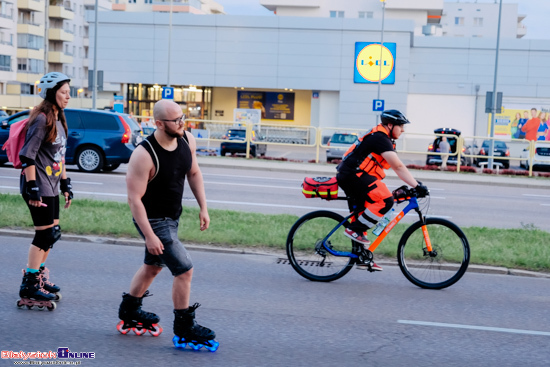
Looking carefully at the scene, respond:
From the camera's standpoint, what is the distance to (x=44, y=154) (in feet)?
20.6

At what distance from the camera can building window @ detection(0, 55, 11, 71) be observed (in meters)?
75.4

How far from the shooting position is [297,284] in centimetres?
781

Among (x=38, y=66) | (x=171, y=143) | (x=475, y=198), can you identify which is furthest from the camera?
(x=38, y=66)

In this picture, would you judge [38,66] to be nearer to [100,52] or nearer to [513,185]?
[100,52]

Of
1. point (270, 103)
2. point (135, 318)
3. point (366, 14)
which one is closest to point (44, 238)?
point (135, 318)

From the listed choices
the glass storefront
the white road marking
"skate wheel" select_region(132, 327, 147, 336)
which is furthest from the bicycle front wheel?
the glass storefront

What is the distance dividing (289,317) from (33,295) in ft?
7.03

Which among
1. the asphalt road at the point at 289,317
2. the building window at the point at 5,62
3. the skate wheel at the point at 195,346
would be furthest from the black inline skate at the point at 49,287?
the building window at the point at 5,62

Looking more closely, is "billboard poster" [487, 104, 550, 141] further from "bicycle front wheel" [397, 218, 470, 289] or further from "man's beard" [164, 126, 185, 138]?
"man's beard" [164, 126, 185, 138]

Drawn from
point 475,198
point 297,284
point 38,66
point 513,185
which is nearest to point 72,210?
point 297,284

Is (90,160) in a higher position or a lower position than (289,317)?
higher

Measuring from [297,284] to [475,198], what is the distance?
12.2 metres

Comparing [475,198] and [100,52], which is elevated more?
[100,52]

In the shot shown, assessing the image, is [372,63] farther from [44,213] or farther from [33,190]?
[33,190]
